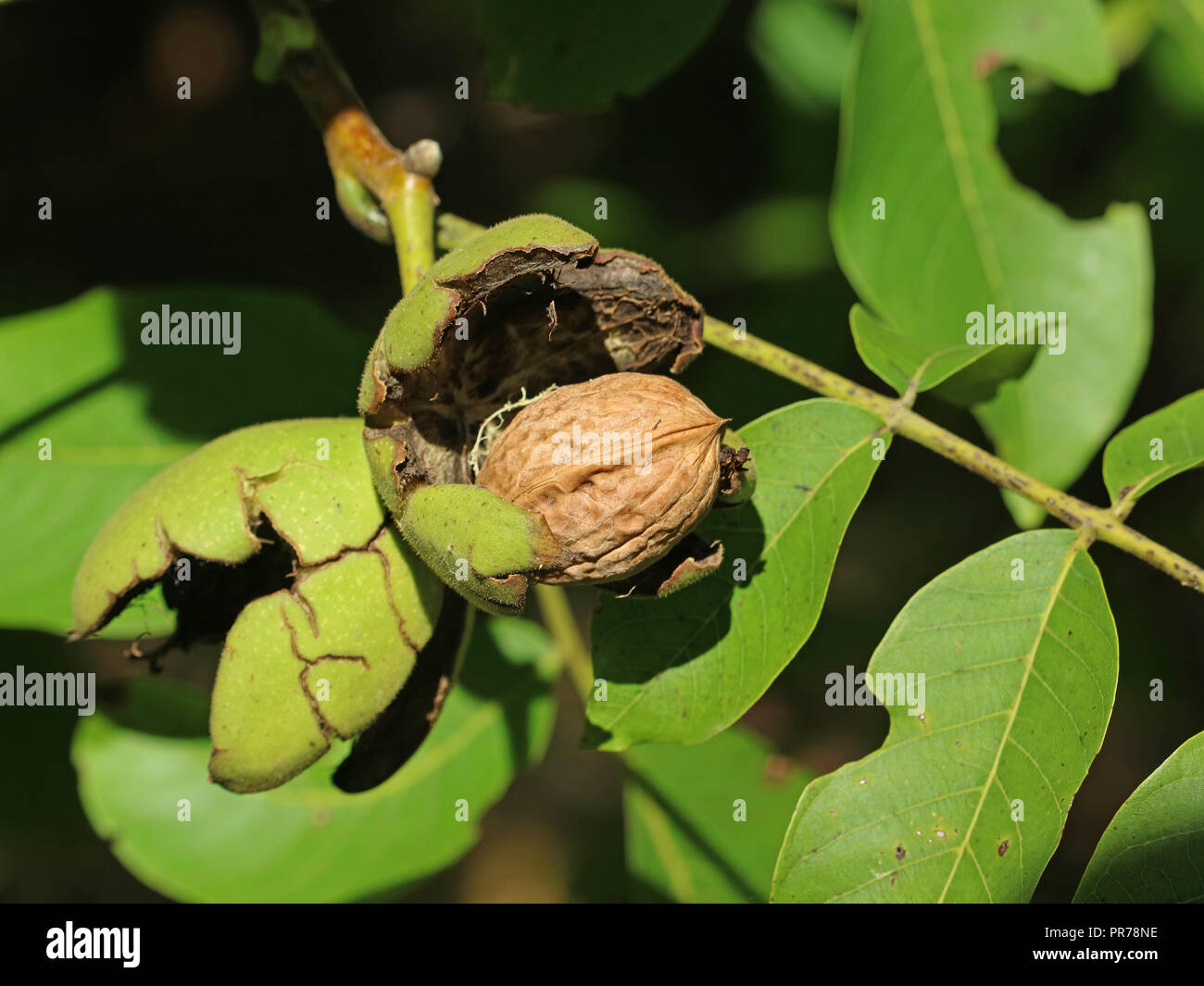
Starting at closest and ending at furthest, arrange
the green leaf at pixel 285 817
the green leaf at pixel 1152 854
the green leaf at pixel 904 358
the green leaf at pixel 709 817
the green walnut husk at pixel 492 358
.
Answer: the green walnut husk at pixel 492 358, the green leaf at pixel 1152 854, the green leaf at pixel 904 358, the green leaf at pixel 285 817, the green leaf at pixel 709 817

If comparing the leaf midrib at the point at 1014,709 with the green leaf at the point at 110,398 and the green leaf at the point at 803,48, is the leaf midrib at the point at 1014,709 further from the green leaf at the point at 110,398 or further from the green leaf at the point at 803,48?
the green leaf at the point at 803,48

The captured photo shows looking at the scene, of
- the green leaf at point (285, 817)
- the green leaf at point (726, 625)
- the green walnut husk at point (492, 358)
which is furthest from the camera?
the green leaf at point (285, 817)

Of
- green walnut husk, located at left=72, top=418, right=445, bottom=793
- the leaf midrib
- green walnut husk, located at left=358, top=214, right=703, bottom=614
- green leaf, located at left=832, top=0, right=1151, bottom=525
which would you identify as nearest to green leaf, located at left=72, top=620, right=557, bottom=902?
green walnut husk, located at left=72, top=418, right=445, bottom=793

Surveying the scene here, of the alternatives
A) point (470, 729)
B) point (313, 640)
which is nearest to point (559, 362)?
point (313, 640)

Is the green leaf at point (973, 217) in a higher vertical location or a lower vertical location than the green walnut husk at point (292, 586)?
higher

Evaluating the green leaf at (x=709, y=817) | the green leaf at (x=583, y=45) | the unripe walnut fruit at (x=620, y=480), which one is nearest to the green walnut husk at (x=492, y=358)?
the unripe walnut fruit at (x=620, y=480)

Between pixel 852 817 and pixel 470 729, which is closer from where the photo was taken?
pixel 852 817

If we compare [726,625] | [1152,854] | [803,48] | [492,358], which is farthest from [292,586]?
[803,48]

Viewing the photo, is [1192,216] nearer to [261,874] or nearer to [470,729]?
[470,729]
